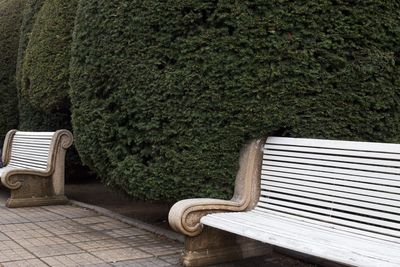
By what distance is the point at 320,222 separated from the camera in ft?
13.9

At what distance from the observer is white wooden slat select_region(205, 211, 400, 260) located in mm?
3557

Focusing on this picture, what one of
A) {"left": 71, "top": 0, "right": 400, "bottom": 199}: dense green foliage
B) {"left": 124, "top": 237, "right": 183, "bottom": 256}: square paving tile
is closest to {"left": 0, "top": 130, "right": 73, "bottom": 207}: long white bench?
{"left": 124, "top": 237, "right": 183, "bottom": 256}: square paving tile

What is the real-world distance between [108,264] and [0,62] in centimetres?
709

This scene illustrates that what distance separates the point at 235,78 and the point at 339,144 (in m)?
1.14

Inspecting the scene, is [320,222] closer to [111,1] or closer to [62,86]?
[111,1]

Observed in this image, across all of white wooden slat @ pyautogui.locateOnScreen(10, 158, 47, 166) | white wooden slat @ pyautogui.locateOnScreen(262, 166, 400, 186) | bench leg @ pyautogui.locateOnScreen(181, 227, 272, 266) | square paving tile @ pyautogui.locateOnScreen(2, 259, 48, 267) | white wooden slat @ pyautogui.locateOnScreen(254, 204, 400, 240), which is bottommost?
square paving tile @ pyautogui.locateOnScreen(2, 259, 48, 267)

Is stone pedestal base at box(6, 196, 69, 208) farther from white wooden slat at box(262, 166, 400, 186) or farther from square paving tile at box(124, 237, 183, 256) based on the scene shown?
white wooden slat at box(262, 166, 400, 186)

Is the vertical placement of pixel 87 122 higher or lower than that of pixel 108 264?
higher

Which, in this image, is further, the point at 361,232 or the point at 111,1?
the point at 111,1

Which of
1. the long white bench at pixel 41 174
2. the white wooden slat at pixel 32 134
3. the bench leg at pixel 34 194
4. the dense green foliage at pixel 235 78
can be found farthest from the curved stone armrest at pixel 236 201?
the white wooden slat at pixel 32 134

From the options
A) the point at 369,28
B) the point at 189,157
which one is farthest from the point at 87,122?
the point at 369,28

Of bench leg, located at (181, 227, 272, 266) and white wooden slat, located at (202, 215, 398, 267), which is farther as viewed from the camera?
bench leg, located at (181, 227, 272, 266)

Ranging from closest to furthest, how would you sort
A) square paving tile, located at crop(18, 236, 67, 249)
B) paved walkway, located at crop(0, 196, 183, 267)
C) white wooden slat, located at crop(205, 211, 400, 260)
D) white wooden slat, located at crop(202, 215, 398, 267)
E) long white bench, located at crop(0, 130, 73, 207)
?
white wooden slat, located at crop(202, 215, 398, 267) → white wooden slat, located at crop(205, 211, 400, 260) → paved walkway, located at crop(0, 196, 183, 267) → square paving tile, located at crop(18, 236, 67, 249) → long white bench, located at crop(0, 130, 73, 207)

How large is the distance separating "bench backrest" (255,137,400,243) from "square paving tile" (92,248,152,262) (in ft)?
3.83
